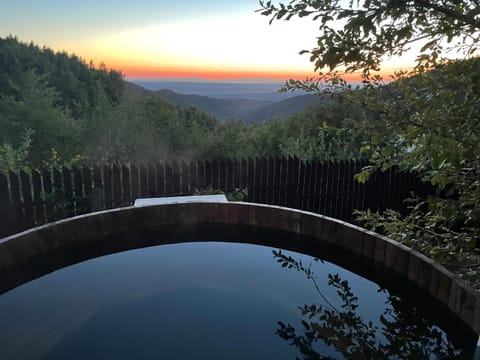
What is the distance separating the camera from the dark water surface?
1.67m

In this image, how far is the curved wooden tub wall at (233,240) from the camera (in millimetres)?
2048

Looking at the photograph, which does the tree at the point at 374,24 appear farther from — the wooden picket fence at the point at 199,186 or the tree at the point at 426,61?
the wooden picket fence at the point at 199,186

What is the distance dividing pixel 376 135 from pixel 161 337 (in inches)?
60.8

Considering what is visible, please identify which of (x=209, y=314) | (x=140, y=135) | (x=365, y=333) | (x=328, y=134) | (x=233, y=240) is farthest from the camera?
(x=140, y=135)

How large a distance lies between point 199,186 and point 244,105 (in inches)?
803

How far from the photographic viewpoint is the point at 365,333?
71.7 inches

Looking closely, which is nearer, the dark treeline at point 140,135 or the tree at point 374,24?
the tree at point 374,24

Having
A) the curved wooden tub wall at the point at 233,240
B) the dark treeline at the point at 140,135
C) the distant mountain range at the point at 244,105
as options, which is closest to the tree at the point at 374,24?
the curved wooden tub wall at the point at 233,240

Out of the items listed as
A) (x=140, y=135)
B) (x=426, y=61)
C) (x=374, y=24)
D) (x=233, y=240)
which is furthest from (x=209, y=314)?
(x=140, y=135)

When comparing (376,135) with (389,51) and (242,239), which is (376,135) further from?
(242,239)

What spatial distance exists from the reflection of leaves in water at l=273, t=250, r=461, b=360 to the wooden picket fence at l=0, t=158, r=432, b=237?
3.61 metres

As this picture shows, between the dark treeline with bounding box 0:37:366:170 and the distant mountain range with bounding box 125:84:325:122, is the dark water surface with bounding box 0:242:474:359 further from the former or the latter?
the distant mountain range with bounding box 125:84:325:122

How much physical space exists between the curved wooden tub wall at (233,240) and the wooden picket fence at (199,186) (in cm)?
216

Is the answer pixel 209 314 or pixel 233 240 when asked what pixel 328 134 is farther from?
pixel 209 314
